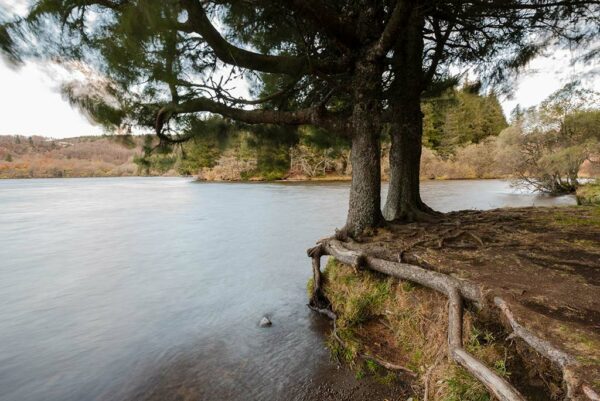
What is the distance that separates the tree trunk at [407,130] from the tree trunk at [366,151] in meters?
0.94

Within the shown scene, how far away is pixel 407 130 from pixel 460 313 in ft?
12.1

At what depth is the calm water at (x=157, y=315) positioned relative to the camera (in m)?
3.38

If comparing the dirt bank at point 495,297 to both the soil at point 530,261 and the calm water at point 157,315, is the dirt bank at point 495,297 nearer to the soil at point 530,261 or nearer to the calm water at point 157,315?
the soil at point 530,261

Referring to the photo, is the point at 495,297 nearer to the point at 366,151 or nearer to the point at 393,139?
the point at 366,151

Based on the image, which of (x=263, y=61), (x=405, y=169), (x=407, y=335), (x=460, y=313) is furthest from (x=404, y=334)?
(x=263, y=61)

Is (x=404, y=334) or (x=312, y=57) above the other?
(x=312, y=57)

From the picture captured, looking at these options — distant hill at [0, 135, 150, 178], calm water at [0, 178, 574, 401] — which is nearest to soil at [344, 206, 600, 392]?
calm water at [0, 178, 574, 401]

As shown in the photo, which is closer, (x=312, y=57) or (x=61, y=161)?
(x=312, y=57)

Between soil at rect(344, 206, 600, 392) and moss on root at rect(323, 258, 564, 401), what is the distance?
318mm

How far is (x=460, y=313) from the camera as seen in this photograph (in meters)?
2.55

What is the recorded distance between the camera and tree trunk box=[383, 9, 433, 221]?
208 inches

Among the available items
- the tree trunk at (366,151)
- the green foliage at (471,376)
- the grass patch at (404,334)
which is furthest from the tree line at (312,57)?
the green foliage at (471,376)

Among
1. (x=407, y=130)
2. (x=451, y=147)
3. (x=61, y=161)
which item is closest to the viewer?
(x=407, y=130)

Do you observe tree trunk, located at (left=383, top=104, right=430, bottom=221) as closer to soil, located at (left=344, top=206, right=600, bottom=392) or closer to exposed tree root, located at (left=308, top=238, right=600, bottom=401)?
soil, located at (left=344, top=206, right=600, bottom=392)
